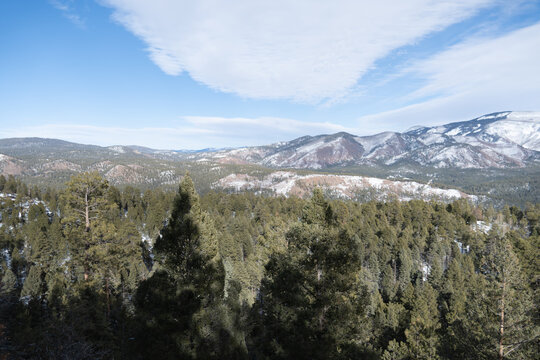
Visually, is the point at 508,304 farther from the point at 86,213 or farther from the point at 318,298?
the point at 86,213

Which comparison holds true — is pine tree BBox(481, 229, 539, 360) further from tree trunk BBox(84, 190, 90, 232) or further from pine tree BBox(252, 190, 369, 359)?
tree trunk BBox(84, 190, 90, 232)

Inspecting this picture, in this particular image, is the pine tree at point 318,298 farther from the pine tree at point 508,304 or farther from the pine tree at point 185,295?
the pine tree at point 508,304

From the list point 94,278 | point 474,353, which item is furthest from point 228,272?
point 474,353

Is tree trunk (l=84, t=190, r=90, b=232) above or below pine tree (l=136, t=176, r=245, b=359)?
above

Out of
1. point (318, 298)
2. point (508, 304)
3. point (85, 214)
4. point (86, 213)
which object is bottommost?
point (508, 304)

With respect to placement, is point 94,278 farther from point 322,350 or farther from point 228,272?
point 228,272

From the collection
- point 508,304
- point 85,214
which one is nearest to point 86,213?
point 85,214

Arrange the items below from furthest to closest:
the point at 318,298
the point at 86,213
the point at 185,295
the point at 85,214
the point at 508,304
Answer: the point at 85,214, the point at 86,213, the point at 508,304, the point at 318,298, the point at 185,295

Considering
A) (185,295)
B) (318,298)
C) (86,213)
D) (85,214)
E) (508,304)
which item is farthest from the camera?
(85,214)

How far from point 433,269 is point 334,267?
53837 mm

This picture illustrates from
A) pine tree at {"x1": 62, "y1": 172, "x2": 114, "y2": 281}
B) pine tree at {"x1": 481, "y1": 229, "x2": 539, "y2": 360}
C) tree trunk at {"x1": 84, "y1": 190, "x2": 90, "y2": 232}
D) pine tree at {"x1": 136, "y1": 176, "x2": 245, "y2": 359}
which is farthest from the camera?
tree trunk at {"x1": 84, "y1": 190, "x2": 90, "y2": 232}

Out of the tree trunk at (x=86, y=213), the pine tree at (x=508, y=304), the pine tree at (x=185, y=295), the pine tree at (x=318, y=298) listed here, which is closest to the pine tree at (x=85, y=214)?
the tree trunk at (x=86, y=213)

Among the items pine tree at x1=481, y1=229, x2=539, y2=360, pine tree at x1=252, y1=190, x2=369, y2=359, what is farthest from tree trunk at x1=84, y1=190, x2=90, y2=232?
pine tree at x1=481, y1=229, x2=539, y2=360

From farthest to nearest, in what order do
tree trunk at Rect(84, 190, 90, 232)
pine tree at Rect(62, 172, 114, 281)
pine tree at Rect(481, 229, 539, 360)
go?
tree trunk at Rect(84, 190, 90, 232)
pine tree at Rect(62, 172, 114, 281)
pine tree at Rect(481, 229, 539, 360)
